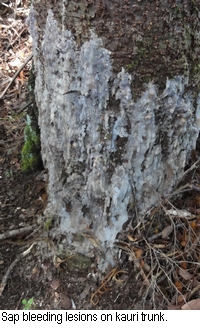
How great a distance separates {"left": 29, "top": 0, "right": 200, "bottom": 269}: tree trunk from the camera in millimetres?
1394

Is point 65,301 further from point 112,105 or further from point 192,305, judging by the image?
point 112,105

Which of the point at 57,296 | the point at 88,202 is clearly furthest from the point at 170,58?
the point at 57,296

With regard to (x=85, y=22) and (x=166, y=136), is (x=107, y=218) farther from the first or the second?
(x=85, y=22)

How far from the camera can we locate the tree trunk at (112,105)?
4.57 ft

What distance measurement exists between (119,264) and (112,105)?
78 cm

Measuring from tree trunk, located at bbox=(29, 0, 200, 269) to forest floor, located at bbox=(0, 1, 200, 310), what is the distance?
82 mm

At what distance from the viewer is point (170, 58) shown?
145 centimetres

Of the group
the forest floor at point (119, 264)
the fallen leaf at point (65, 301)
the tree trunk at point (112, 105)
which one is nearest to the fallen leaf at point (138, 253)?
the forest floor at point (119, 264)

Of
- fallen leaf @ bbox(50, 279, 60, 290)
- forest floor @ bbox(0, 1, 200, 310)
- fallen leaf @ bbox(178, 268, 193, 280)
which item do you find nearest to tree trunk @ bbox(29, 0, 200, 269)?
forest floor @ bbox(0, 1, 200, 310)

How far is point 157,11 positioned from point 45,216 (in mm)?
1148

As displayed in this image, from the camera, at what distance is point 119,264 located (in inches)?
69.8

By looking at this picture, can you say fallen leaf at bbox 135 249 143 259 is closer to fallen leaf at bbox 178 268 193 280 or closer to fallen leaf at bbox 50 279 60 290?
fallen leaf at bbox 178 268 193 280

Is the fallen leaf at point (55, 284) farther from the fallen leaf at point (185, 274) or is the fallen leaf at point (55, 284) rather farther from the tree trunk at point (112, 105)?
the fallen leaf at point (185, 274)

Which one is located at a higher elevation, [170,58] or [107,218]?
[170,58]
